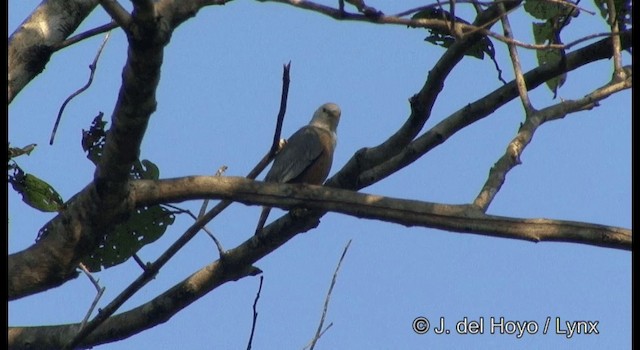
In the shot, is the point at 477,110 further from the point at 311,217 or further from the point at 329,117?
the point at 329,117

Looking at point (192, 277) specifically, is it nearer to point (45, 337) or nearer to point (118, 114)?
point (45, 337)

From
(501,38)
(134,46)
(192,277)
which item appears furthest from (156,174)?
(501,38)

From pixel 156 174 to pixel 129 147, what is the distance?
4.14 feet

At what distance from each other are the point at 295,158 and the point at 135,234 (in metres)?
2.34

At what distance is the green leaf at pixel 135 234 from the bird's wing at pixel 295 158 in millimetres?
2099

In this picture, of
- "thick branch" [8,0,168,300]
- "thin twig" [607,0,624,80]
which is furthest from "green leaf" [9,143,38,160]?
"thin twig" [607,0,624,80]

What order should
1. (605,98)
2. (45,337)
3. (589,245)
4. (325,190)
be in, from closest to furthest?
(589,245), (325,190), (605,98), (45,337)

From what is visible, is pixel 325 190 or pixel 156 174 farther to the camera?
pixel 156 174

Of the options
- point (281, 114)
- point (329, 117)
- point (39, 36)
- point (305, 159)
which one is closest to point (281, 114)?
point (281, 114)

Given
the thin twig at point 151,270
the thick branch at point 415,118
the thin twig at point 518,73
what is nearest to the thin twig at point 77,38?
the thin twig at point 151,270

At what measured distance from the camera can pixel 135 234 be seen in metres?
4.61

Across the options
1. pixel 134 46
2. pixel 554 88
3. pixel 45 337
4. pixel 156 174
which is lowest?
pixel 45 337

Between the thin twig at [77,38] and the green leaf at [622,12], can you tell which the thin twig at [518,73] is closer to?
the green leaf at [622,12]
